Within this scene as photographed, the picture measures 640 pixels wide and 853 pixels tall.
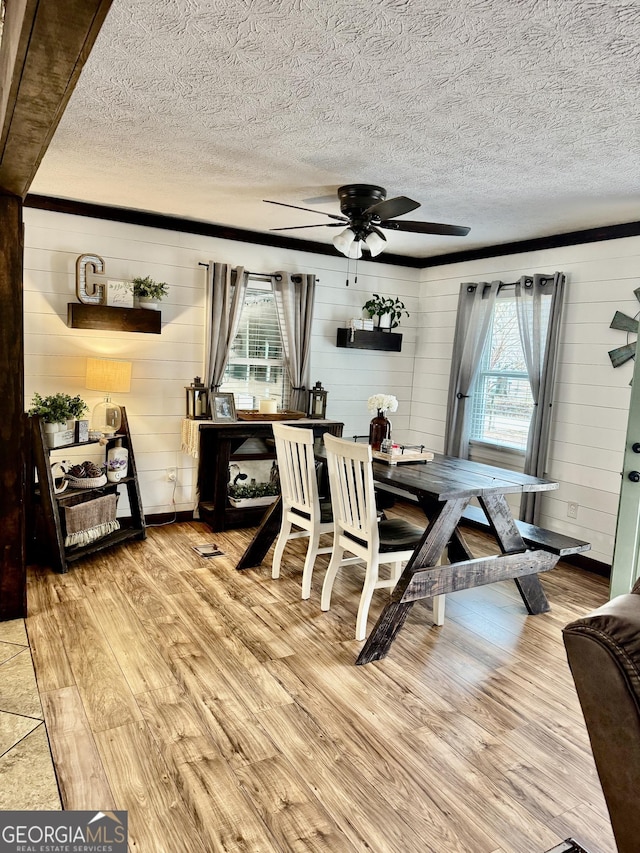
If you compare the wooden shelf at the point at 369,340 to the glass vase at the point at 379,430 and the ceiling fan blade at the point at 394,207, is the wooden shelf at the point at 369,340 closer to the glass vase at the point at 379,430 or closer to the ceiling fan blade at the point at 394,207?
the glass vase at the point at 379,430

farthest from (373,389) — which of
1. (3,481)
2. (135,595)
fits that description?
(3,481)

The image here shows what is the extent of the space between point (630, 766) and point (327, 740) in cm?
144

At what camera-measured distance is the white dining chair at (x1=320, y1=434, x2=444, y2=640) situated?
118 inches

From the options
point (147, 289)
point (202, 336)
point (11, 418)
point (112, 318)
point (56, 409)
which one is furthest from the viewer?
point (202, 336)

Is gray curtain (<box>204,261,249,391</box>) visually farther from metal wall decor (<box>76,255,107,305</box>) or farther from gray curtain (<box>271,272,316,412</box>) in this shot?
metal wall decor (<box>76,255,107,305</box>)

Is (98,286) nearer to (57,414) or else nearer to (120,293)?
(120,293)

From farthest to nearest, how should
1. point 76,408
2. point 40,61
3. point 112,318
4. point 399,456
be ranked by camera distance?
point 112,318 < point 76,408 < point 399,456 < point 40,61

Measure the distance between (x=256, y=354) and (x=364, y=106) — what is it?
3.01m

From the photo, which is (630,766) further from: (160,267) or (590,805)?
(160,267)

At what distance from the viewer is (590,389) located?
4371mm

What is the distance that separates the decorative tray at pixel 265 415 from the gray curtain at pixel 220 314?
0.33 metres

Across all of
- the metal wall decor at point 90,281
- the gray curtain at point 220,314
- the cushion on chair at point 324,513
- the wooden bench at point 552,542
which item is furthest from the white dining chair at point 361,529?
the metal wall decor at point 90,281

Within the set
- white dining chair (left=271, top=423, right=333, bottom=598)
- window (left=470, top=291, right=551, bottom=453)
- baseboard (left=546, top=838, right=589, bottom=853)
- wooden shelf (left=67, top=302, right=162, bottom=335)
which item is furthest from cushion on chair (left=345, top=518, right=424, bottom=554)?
wooden shelf (left=67, top=302, right=162, bottom=335)

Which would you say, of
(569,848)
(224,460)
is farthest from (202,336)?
(569,848)
